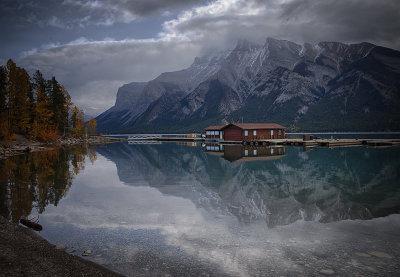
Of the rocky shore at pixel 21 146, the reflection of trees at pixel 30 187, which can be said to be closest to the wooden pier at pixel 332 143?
the rocky shore at pixel 21 146

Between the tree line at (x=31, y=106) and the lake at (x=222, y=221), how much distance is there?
4418 cm

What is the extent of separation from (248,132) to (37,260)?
77.8m

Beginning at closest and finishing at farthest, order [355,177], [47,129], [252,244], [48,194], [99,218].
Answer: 1. [252,244]
2. [99,218]
3. [48,194]
4. [355,177]
5. [47,129]

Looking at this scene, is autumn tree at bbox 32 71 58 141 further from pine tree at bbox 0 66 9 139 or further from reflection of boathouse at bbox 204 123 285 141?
reflection of boathouse at bbox 204 123 285 141

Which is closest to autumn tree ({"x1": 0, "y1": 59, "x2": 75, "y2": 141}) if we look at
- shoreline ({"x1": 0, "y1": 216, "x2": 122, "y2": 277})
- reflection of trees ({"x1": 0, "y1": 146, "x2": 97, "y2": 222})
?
reflection of trees ({"x1": 0, "y1": 146, "x2": 97, "y2": 222})

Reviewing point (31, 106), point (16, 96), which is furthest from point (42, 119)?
point (16, 96)

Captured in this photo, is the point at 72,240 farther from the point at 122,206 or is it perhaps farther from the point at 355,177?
the point at 355,177

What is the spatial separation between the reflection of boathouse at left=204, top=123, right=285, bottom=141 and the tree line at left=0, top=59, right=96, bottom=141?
167 feet

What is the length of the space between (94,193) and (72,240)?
34.8 ft

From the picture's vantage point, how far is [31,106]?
78000mm

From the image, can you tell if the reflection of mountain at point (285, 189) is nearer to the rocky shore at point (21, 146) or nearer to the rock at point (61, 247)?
the rock at point (61, 247)

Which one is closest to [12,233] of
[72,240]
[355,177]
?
[72,240]

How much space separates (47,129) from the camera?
84.4m

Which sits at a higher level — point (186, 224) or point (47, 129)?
point (47, 129)
